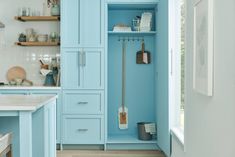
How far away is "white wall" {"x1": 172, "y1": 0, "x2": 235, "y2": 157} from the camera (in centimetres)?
205

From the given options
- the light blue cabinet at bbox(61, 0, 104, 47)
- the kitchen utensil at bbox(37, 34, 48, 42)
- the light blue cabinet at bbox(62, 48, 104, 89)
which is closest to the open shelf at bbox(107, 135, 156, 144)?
the light blue cabinet at bbox(62, 48, 104, 89)

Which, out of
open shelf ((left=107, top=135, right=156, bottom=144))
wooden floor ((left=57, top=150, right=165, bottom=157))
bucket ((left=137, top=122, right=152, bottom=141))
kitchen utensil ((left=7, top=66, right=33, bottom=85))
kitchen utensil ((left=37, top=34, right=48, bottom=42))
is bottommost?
wooden floor ((left=57, top=150, right=165, bottom=157))

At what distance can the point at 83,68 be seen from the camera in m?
5.47

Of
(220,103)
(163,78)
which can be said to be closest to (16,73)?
(163,78)

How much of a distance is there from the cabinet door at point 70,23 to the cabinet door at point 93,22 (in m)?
0.08

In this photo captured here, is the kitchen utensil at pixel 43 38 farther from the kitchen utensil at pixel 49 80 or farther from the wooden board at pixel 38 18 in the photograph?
the kitchen utensil at pixel 49 80

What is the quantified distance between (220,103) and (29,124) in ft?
4.81

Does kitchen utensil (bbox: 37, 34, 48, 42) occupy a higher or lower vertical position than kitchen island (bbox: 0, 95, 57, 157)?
higher

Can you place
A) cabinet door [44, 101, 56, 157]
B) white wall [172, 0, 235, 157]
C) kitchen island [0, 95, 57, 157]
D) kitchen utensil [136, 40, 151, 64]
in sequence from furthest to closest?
kitchen utensil [136, 40, 151, 64] → cabinet door [44, 101, 56, 157] → kitchen island [0, 95, 57, 157] → white wall [172, 0, 235, 157]

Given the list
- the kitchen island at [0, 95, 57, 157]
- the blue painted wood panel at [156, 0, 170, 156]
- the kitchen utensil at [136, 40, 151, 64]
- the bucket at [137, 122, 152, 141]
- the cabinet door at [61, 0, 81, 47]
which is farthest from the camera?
the kitchen utensil at [136, 40, 151, 64]

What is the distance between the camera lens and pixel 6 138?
8.77ft

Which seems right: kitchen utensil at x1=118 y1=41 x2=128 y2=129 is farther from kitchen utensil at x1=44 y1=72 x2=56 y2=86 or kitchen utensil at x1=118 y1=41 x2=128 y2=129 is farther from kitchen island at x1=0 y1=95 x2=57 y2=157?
kitchen island at x1=0 y1=95 x2=57 y2=157

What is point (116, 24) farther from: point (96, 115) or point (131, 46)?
point (96, 115)

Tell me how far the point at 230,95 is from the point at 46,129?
207cm
